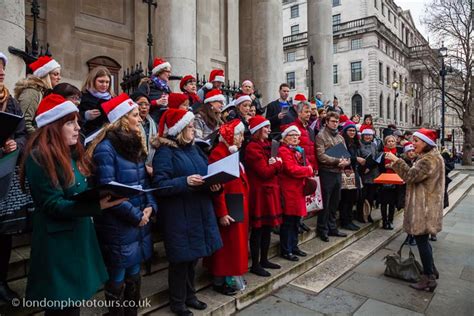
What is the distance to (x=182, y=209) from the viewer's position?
323 cm

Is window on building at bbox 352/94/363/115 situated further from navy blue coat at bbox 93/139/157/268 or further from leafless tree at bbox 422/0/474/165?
navy blue coat at bbox 93/139/157/268

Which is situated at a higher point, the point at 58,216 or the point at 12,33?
the point at 12,33

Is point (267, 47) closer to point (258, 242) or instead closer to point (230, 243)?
point (258, 242)

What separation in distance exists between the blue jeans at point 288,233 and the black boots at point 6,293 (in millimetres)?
3461

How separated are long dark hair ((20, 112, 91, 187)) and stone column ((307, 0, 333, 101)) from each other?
12.6 meters

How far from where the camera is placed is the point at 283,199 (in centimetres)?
481

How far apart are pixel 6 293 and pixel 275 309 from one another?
9.30 feet

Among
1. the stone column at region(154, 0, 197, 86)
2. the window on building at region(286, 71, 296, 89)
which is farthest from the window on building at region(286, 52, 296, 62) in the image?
the stone column at region(154, 0, 197, 86)

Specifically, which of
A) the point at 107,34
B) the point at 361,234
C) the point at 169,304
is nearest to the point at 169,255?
the point at 169,304

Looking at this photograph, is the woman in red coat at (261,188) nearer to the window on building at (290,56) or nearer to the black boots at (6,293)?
the black boots at (6,293)

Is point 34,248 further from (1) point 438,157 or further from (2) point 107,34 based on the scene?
(2) point 107,34

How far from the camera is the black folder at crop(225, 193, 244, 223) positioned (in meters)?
3.72

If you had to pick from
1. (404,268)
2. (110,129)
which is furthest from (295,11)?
(110,129)

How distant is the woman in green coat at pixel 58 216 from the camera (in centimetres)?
215
